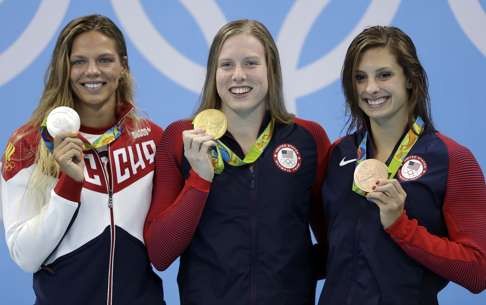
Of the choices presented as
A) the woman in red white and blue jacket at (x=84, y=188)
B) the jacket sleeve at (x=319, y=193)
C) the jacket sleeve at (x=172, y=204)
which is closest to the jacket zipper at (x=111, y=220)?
the woman in red white and blue jacket at (x=84, y=188)

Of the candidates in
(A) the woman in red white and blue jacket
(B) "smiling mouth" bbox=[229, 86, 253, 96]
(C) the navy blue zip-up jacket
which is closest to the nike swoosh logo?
(C) the navy blue zip-up jacket

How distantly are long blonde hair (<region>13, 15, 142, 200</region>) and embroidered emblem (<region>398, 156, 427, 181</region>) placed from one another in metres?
0.85

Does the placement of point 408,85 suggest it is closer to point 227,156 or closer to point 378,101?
point 378,101

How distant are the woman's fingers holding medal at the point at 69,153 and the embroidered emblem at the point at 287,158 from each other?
0.57 m

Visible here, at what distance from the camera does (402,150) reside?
2.04 metres

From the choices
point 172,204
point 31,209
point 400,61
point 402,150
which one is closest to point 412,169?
point 402,150

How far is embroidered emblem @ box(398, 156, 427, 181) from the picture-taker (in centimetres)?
199

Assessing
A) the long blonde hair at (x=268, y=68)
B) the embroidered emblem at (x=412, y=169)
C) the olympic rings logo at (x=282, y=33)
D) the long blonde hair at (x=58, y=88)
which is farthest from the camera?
the olympic rings logo at (x=282, y=33)

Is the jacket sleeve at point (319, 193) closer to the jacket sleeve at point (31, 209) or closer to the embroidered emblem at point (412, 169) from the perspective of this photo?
the embroidered emblem at point (412, 169)

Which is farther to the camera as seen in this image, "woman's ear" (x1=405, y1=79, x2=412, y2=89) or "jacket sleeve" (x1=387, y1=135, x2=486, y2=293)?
"woman's ear" (x1=405, y1=79, x2=412, y2=89)

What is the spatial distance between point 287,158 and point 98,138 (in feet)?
1.90

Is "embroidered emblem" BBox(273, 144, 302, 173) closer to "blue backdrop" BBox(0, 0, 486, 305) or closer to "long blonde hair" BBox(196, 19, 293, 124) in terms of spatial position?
"long blonde hair" BBox(196, 19, 293, 124)

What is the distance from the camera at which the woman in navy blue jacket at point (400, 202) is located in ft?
6.31

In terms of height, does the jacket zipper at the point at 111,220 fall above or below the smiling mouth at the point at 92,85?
below
